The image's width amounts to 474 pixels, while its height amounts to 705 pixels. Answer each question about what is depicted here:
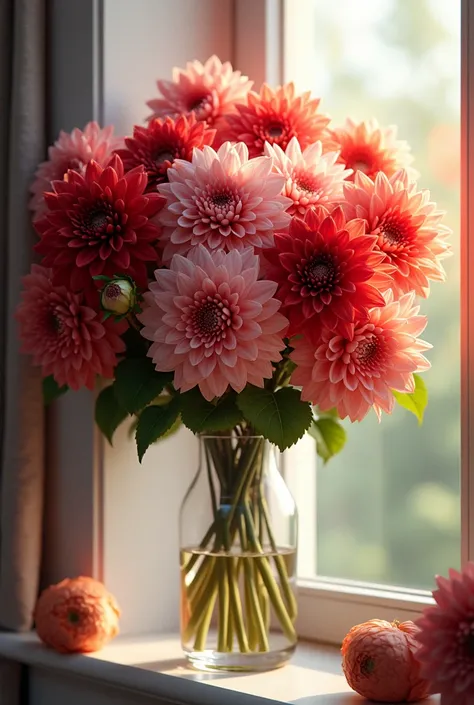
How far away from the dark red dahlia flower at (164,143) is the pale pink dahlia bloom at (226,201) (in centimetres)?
8

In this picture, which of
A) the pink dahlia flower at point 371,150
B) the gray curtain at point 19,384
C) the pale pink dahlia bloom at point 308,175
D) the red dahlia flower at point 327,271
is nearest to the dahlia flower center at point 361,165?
the pink dahlia flower at point 371,150

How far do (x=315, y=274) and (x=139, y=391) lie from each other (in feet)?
0.79

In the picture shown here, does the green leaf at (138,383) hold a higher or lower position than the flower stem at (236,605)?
higher

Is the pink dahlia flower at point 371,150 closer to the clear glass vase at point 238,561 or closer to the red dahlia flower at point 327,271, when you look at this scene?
the red dahlia flower at point 327,271

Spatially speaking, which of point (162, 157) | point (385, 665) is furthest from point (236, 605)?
point (162, 157)

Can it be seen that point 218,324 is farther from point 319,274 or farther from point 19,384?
point 19,384

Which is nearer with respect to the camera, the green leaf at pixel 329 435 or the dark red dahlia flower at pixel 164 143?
the dark red dahlia flower at pixel 164 143

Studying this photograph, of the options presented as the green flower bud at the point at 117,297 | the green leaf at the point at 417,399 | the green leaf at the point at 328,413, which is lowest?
the green leaf at the point at 328,413

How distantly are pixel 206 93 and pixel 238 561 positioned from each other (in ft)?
1.86

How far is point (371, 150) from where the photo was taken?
1095 millimetres

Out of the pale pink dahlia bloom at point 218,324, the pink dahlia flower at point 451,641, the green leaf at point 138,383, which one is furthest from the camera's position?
the green leaf at point 138,383

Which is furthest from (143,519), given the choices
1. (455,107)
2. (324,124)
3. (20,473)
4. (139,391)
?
(455,107)

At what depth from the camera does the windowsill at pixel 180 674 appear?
981 mm

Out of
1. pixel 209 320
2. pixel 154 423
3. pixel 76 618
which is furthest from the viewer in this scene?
pixel 76 618
